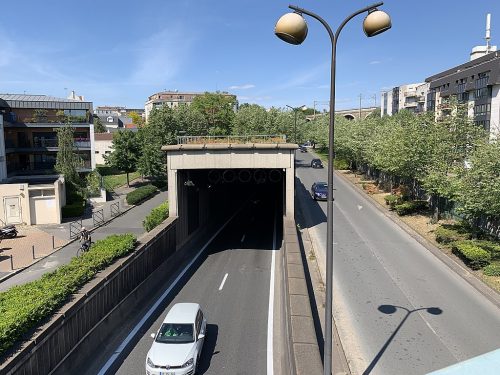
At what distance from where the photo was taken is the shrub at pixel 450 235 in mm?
23797

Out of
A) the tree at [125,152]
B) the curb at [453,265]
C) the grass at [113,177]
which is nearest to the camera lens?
the curb at [453,265]

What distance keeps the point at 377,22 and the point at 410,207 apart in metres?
27.1

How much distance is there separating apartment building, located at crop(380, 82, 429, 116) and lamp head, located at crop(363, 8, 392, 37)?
321ft

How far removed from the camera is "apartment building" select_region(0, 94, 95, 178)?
46.7 metres

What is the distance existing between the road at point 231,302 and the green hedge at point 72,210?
46.7 ft

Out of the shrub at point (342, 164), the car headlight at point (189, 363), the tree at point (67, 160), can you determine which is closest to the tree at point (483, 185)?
the car headlight at point (189, 363)

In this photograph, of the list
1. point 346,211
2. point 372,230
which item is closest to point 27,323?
point 372,230

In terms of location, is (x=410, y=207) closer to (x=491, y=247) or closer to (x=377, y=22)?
(x=491, y=247)

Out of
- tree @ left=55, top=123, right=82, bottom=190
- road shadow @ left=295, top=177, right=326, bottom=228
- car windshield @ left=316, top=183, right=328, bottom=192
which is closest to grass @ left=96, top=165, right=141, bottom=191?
tree @ left=55, top=123, right=82, bottom=190

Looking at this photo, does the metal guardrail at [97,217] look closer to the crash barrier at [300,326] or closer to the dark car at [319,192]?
the dark car at [319,192]

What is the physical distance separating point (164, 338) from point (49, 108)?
45702mm

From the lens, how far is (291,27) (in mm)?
7480

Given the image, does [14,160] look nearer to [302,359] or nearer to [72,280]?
[72,280]

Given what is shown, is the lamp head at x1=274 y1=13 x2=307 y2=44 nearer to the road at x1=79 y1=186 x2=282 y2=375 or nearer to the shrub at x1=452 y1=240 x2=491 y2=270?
the road at x1=79 y1=186 x2=282 y2=375
